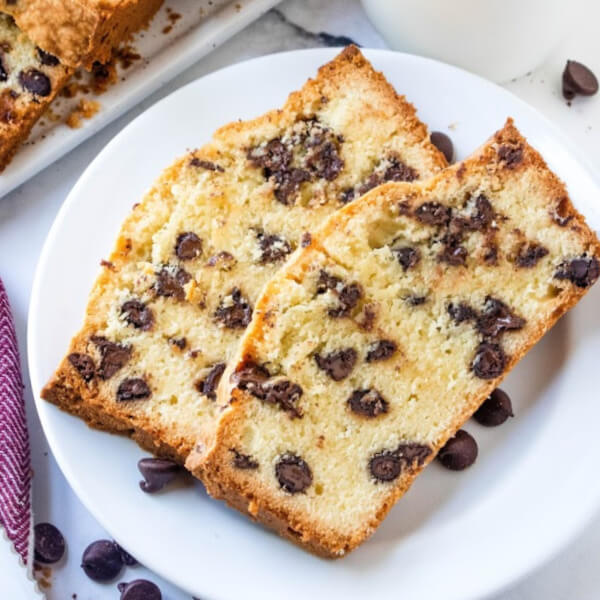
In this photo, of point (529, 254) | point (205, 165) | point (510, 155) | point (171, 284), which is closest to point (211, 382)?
point (171, 284)

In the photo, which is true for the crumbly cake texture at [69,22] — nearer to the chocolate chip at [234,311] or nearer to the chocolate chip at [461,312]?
the chocolate chip at [234,311]

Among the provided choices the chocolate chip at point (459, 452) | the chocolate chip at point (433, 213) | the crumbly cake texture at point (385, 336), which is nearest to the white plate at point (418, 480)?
the chocolate chip at point (459, 452)

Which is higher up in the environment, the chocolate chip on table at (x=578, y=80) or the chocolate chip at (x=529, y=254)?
the chocolate chip on table at (x=578, y=80)

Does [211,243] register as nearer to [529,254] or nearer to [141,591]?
[529,254]

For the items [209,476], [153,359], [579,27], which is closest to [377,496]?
[209,476]

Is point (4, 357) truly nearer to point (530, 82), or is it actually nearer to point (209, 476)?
point (209, 476)

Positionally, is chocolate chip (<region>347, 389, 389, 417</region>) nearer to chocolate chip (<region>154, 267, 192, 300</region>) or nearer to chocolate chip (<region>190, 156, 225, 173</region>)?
chocolate chip (<region>154, 267, 192, 300</region>)
